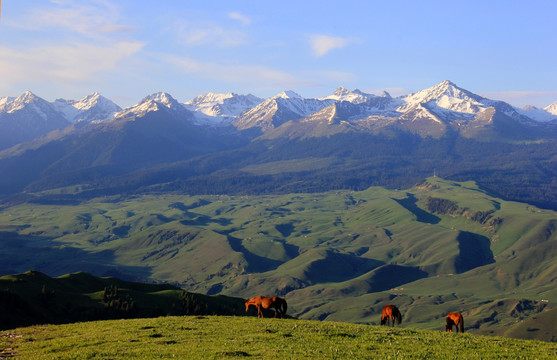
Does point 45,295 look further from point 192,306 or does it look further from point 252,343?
point 252,343

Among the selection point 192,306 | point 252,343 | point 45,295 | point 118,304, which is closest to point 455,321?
point 252,343

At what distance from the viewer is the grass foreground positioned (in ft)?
131

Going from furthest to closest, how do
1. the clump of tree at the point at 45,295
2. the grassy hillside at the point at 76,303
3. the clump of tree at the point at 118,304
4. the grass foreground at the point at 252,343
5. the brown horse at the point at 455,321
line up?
1. the clump of tree at the point at 118,304
2. the clump of tree at the point at 45,295
3. the grassy hillside at the point at 76,303
4. the brown horse at the point at 455,321
5. the grass foreground at the point at 252,343

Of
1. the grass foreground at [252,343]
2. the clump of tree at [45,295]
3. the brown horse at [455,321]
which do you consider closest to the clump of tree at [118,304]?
the clump of tree at [45,295]

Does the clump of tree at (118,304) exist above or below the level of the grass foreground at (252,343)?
below

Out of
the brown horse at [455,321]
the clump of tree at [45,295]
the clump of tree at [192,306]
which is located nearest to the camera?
the brown horse at [455,321]

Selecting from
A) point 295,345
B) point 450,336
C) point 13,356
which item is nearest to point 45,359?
point 13,356

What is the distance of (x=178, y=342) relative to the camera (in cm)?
4550

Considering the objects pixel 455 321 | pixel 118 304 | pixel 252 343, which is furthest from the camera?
pixel 118 304

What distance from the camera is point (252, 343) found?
44031mm

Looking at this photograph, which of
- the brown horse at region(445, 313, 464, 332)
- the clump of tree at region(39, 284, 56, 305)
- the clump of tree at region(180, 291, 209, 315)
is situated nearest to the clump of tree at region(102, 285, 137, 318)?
the clump of tree at region(180, 291, 209, 315)

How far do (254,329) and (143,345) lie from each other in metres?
9.79

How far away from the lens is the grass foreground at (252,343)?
3984cm

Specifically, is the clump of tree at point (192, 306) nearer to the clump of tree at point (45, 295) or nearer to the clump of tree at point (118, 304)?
the clump of tree at point (118, 304)
